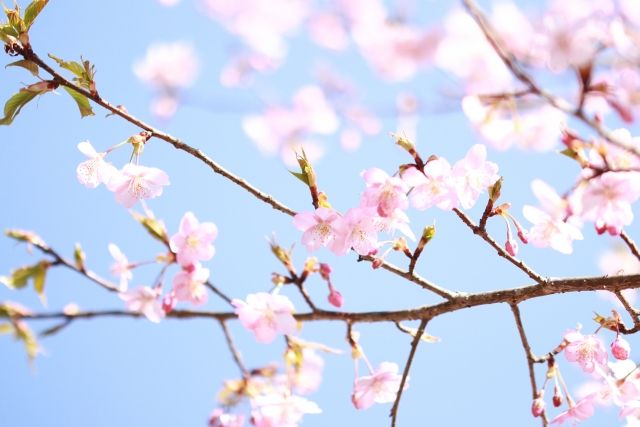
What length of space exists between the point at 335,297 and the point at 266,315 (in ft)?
0.89

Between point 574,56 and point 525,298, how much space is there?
95 centimetres

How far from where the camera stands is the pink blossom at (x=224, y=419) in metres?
2.58

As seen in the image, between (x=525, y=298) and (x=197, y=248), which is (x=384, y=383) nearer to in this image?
(x=525, y=298)

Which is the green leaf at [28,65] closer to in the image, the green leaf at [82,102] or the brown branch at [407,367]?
the green leaf at [82,102]

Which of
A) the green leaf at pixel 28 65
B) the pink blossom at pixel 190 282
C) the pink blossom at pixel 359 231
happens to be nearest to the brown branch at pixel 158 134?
the green leaf at pixel 28 65

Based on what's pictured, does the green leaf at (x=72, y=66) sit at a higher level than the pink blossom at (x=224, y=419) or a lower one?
higher

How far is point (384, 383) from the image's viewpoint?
240 centimetres

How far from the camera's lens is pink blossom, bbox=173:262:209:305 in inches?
87.0

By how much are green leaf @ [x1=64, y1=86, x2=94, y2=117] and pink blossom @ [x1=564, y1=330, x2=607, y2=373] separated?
1836 mm

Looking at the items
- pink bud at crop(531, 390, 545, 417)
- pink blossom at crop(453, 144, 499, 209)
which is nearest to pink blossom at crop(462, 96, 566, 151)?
pink blossom at crop(453, 144, 499, 209)

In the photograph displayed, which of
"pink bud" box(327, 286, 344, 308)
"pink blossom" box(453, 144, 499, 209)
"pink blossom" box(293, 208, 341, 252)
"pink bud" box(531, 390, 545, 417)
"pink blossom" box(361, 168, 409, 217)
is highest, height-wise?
"pink blossom" box(453, 144, 499, 209)

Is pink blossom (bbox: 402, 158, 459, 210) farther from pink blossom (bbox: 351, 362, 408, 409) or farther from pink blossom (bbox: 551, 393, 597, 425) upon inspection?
pink blossom (bbox: 551, 393, 597, 425)

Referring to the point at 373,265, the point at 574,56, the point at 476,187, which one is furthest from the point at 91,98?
the point at 574,56

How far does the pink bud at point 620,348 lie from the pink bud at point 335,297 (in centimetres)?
96
